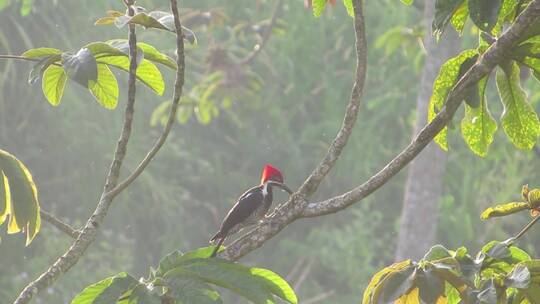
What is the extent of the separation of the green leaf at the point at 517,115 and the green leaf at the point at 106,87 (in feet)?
2.04

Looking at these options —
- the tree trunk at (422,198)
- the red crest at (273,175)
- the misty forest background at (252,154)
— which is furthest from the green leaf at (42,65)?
the misty forest background at (252,154)

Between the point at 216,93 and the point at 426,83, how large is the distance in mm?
2577

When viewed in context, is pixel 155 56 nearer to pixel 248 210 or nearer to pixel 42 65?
pixel 42 65

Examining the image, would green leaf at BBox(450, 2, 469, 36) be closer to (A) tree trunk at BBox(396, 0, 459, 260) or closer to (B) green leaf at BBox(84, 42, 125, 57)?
(B) green leaf at BBox(84, 42, 125, 57)

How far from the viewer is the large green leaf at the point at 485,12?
64.6 inches

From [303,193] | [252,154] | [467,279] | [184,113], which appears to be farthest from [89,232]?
[252,154]

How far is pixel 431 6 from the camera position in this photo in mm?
5449

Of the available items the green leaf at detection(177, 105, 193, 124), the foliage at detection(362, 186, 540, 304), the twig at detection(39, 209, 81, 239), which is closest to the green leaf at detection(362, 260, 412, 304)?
the foliage at detection(362, 186, 540, 304)

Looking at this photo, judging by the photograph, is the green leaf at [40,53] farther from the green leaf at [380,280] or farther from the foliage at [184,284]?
the green leaf at [380,280]

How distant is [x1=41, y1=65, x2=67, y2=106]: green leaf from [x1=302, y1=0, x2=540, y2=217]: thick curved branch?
1.51 ft

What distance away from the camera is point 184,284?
1592mm

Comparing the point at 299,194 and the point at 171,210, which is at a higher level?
the point at 299,194

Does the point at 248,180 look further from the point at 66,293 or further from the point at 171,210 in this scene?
the point at 66,293

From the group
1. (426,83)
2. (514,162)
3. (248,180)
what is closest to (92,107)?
(248,180)
